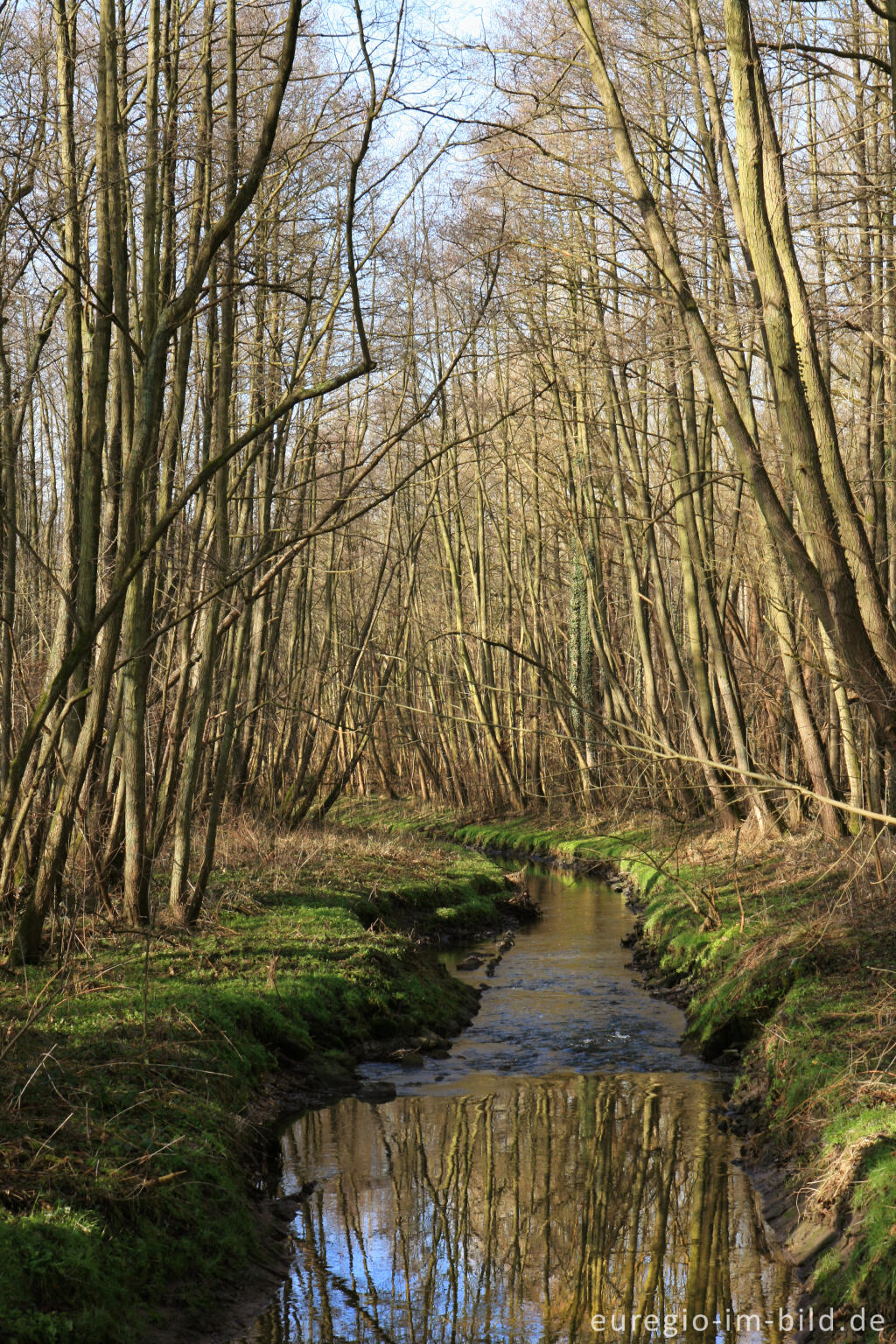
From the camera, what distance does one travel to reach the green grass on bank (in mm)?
3959

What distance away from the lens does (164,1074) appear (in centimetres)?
562

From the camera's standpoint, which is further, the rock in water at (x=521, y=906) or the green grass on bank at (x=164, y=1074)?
the rock in water at (x=521, y=906)

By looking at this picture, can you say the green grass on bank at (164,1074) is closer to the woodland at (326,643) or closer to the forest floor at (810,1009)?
the woodland at (326,643)

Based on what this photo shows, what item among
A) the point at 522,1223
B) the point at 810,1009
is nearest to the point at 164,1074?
the point at 522,1223

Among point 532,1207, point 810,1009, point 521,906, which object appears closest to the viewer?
point 532,1207

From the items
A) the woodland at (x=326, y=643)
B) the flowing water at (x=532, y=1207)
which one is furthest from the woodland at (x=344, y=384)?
the flowing water at (x=532, y=1207)

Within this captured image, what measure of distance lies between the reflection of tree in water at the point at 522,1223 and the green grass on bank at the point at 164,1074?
48cm

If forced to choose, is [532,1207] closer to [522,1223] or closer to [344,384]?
[522,1223]

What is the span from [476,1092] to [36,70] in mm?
8539

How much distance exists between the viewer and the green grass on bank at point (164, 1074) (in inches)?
156

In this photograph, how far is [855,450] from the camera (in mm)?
13320

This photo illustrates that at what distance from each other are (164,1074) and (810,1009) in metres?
3.75

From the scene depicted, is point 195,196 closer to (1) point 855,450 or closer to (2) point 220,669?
(2) point 220,669

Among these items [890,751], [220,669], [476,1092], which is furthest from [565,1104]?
[220,669]
